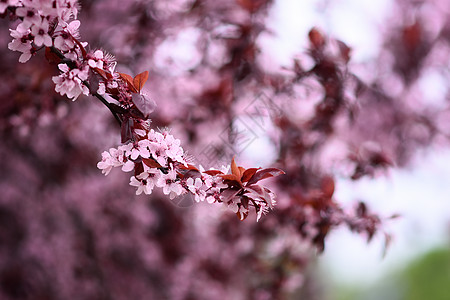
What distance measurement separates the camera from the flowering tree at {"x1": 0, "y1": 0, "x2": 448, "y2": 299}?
1147 mm

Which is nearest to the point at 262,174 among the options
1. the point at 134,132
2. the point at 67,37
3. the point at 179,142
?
the point at 179,142

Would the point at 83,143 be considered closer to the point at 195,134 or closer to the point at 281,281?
the point at 195,134

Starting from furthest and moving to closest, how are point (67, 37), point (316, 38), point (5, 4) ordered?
point (316, 38) < point (67, 37) < point (5, 4)

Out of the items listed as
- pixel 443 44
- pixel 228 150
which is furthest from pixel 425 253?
pixel 228 150

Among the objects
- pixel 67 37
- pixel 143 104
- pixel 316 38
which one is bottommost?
pixel 143 104

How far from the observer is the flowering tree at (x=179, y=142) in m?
1.15

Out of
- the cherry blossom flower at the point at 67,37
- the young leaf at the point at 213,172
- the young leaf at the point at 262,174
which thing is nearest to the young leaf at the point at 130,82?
the cherry blossom flower at the point at 67,37

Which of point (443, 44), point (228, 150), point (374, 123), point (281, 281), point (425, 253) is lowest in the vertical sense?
point (281, 281)

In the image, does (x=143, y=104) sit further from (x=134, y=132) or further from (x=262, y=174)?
(x=262, y=174)

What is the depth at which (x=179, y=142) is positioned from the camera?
1141 millimetres

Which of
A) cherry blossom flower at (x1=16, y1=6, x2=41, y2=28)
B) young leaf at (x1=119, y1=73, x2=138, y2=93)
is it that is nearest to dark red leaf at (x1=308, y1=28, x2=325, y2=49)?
young leaf at (x1=119, y1=73, x2=138, y2=93)

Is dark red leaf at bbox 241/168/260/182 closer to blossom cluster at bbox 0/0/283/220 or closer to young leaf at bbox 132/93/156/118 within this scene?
blossom cluster at bbox 0/0/283/220

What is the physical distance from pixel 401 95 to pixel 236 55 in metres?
2.74

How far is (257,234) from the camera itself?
321cm
